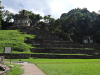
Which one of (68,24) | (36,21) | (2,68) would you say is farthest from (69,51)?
(68,24)

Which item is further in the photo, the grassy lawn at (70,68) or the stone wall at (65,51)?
the stone wall at (65,51)

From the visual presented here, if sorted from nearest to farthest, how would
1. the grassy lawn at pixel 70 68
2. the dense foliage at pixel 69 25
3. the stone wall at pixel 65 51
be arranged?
the grassy lawn at pixel 70 68 → the stone wall at pixel 65 51 → the dense foliage at pixel 69 25

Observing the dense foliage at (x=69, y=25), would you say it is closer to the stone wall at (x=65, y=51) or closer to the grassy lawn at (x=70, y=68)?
the stone wall at (x=65, y=51)

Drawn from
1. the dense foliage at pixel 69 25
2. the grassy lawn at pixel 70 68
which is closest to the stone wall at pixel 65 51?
the grassy lawn at pixel 70 68

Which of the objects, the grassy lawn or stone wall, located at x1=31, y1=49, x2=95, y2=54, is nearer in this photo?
the grassy lawn

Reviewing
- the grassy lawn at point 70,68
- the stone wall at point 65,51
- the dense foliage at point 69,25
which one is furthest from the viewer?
the dense foliage at point 69,25

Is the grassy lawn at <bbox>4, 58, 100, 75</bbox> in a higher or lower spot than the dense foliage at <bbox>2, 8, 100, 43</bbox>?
lower

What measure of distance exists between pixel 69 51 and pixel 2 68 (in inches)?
631

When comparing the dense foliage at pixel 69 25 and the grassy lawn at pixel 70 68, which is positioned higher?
the dense foliage at pixel 69 25

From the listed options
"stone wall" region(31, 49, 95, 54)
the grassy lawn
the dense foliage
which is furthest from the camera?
the dense foliage

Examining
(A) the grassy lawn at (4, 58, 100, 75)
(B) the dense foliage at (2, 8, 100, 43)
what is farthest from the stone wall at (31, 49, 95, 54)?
(B) the dense foliage at (2, 8, 100, 43)

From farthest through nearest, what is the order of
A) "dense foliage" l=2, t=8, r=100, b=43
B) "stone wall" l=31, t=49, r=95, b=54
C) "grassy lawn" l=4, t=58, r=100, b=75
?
"dense foliage" l=2, t=8, r=100, b=43
"stone wall" l=31, t=49, r=95, b=54
"grassy lawn" l=4, t=58, r=100, b=75

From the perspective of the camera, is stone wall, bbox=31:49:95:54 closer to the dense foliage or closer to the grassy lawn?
the grassy lawn

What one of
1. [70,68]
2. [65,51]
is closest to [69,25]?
[65,51]
